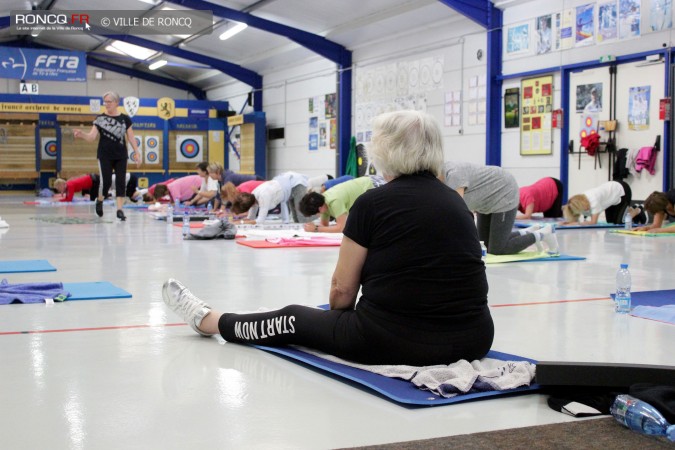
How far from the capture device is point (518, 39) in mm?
13641

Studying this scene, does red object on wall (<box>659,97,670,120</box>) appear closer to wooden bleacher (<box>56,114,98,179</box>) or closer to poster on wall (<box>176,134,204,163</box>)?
poster on wall (<box>176,134,204,163</box>)

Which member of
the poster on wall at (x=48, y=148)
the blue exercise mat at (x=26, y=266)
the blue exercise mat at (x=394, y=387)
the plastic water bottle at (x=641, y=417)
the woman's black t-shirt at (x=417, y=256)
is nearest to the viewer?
the plastic water bottle at (x=641, y=417)

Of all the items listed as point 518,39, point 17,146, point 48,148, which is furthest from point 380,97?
point 17,146

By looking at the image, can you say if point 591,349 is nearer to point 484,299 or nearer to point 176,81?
point 484,299

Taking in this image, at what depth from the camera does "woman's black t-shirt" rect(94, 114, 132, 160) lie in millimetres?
11336

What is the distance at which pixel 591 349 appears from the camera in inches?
133

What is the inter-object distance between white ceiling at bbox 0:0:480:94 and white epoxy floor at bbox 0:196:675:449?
35.5 ft

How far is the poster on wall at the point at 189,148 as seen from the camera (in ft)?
80.9

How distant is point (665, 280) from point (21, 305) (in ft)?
14.4

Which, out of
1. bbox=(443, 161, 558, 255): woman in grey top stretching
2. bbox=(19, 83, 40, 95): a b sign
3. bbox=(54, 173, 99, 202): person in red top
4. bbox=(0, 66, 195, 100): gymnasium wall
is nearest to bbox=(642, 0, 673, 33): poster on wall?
bbox=(443, 161, 558, 255): woman in grey top stretching

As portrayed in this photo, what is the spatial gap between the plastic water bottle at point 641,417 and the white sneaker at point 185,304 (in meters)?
1.89

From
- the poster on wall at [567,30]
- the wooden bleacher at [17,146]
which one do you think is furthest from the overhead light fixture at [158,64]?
the poster on wall at [567,30]

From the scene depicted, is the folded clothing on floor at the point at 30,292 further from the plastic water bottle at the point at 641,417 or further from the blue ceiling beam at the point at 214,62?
the blue ceiling beam at the point at 214,62

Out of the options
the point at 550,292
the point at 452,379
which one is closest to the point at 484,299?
the point at 452,379
